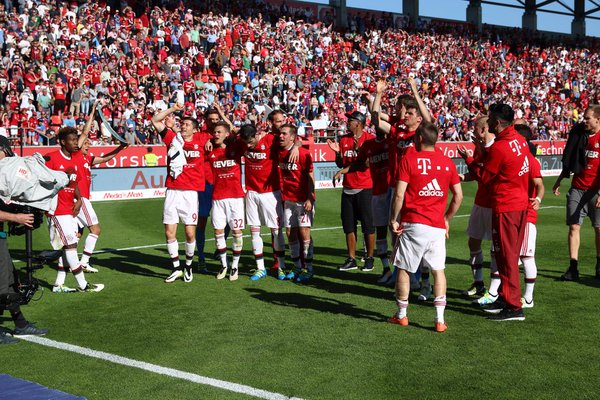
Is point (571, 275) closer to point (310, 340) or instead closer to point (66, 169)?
point (310, 340)

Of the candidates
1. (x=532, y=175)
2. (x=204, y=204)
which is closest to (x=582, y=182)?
(x=532, y=175)

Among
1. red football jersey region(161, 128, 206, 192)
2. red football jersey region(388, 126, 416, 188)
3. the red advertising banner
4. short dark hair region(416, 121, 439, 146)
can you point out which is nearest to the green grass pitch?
red football jersey region(161, 128, 206, 192)

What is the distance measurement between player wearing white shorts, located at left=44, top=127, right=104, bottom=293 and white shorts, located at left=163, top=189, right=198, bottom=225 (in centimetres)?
136

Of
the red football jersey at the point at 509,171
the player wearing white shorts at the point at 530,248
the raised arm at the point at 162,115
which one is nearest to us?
the red football jersey at the point at 509,171

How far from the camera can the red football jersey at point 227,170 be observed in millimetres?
10812

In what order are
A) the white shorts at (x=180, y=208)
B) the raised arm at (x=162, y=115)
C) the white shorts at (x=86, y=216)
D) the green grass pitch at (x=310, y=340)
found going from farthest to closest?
the white shorts at (x=86, y=216), the white shorts at (x=180, y=208), the raised arm at (x=162, y=115), the green grass pitch at (x=310, y=340)

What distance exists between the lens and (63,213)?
9.77 metres

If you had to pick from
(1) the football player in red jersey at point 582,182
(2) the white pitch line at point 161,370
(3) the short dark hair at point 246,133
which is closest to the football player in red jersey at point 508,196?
(1) the football player in red jersey at point 582,182

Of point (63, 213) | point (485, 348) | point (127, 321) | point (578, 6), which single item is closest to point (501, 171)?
point (485, 348)

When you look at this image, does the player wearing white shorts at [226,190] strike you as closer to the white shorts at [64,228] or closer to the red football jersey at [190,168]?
the red football jersey at [190,168]

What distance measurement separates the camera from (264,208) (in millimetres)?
10789

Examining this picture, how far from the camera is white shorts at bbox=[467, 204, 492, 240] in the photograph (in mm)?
9047

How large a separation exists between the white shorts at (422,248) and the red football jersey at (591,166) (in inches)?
152

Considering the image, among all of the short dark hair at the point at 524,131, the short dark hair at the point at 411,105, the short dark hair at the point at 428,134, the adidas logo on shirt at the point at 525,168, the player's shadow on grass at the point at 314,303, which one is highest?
the short dark hair at the point at 411,105
